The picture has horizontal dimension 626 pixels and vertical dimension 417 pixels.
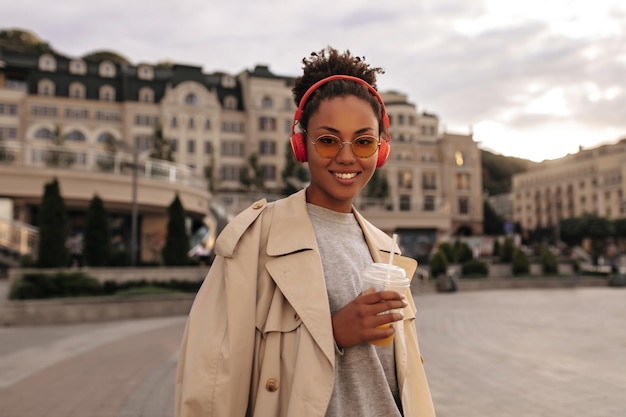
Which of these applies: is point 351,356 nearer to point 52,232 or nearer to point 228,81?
point 52,232

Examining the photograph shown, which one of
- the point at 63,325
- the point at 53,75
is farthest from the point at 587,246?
the point at 63,325

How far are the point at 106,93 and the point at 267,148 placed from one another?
Result: 1894 cm

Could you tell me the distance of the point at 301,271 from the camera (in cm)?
188

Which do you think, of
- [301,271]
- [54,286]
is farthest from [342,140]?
[54,286]

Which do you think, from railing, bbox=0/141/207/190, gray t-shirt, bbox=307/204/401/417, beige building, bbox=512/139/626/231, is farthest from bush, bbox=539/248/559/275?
beige building, bbox=512/139/626/231

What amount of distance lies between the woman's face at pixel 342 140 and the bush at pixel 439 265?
25725 mm

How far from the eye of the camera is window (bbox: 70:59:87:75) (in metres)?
57.3

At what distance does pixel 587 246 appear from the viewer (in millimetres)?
84312

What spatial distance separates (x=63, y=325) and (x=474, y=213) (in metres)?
61.7

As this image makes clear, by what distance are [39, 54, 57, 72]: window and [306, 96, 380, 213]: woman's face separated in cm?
6295

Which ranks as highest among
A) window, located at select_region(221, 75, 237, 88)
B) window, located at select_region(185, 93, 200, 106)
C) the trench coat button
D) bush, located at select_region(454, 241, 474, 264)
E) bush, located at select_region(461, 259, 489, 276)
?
window, located at select_region(221, 75, 237, 88)

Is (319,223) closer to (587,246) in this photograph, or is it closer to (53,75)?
(53,75)

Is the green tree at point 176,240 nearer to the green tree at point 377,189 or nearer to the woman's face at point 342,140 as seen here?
the woman's face at point 342,140

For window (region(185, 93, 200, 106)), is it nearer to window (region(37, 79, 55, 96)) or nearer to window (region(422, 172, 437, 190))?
window (region(37, 79, 55, 96))
